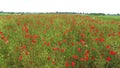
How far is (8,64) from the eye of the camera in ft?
23.9

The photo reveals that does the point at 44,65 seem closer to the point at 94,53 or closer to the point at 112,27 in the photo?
the point at 94,53

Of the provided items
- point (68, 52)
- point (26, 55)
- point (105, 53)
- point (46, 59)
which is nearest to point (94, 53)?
point (105, 53)

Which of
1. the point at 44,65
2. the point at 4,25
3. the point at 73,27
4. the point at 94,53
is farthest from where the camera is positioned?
the point at 4,25

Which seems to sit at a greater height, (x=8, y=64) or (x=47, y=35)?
(x=47, y=35)

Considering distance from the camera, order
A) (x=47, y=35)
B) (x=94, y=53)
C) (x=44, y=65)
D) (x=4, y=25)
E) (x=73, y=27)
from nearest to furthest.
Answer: (x=44, y=65)
(x=94, y=53)
(x=47, y=35)
(x=73, y=27)
(x=4, y=25)

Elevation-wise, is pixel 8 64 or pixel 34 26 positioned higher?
pixel 34 26

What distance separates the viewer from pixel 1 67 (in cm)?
683

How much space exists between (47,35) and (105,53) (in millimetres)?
2707

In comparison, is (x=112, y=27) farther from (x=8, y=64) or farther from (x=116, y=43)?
(x=8, y=64)

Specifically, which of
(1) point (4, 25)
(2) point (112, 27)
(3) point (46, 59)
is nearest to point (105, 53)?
(3) point (46, 59)

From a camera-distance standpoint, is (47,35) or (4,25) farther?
(4,25)

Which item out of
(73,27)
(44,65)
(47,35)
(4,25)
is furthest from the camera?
(4,25)

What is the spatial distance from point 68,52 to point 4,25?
218 inches

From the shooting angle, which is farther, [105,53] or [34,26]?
[34,26]
